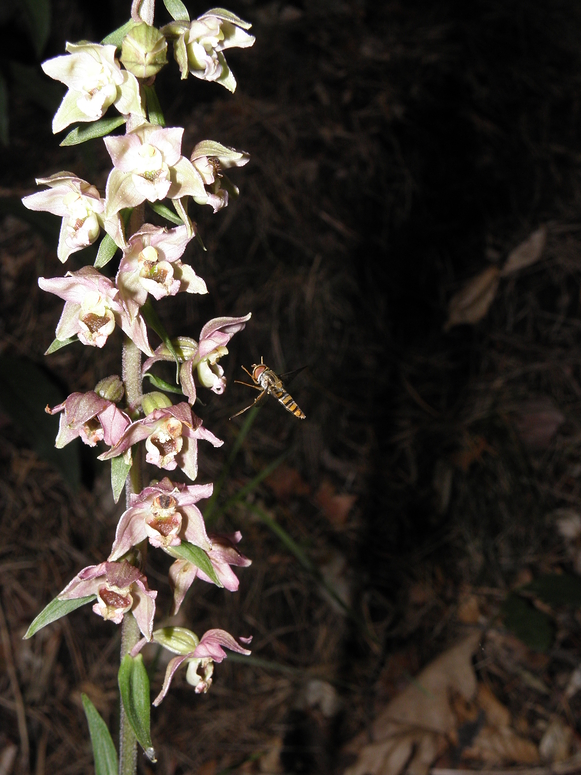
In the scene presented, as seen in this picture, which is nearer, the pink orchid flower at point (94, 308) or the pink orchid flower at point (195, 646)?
the pink orchid flower at point (94, 308)

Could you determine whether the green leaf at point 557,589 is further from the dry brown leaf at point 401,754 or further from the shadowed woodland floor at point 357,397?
the dry brown leaf at point 401,754

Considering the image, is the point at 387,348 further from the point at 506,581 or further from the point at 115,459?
the point at 115,459

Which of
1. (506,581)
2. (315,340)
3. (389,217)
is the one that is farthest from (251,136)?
(506,581)

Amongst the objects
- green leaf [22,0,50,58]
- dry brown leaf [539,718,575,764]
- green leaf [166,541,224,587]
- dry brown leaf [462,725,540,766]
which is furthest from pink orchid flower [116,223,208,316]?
dry brown leaf [539,718,575,764]

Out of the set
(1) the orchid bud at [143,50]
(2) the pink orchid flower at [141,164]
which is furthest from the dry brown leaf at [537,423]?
(1) the orchid bud at [143,50]

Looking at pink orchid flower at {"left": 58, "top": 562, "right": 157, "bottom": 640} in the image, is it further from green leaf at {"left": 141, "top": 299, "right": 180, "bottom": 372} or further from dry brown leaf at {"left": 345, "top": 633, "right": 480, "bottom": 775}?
dry brown leaf at {"left": 345, "top": 633, "right": 480, "bottom": 775}

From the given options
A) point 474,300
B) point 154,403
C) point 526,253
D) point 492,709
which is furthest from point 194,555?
point 526,253

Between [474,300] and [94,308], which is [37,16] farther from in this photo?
[474,300]
